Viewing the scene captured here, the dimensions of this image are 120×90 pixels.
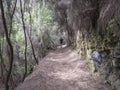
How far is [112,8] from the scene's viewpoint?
19.6 ft

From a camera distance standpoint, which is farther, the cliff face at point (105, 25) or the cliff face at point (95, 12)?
the cliff face at point (95, 12)

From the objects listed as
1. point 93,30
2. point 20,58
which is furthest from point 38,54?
point 93,30

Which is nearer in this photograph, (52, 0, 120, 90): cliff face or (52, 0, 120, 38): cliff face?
(52, 0, 120, 90): cliff face

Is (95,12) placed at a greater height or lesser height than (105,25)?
greater

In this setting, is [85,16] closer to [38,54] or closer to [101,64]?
[101,64]

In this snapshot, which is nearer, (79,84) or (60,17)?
(79,84)

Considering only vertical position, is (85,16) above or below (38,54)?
above

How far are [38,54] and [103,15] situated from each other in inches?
754

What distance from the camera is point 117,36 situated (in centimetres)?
588

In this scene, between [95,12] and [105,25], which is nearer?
[105,25]

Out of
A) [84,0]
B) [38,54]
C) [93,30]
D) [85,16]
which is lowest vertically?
[38,54]

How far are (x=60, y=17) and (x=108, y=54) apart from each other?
56.8 feet

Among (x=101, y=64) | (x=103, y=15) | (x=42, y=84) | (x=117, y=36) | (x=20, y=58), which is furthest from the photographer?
(x=20, y=58)

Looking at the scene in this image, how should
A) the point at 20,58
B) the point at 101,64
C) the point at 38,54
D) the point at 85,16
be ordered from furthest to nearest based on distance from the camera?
the point at 38,54 < the point at 20,58 < the point at 85,16 < the point at 101,64
